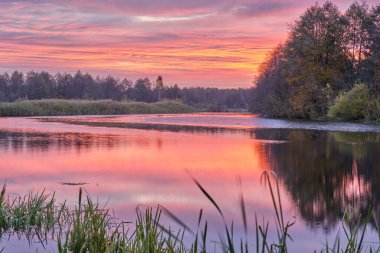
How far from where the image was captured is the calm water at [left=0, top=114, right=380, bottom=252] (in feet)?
25.1

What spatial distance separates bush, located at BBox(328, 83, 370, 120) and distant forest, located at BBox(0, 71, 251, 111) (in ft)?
162

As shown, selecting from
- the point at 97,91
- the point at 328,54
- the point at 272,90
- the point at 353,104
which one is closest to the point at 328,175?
the point at 353,104

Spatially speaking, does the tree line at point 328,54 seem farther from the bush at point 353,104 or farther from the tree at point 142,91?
the tree at point 142,91

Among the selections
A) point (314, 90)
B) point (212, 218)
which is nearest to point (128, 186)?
point (212, 218)

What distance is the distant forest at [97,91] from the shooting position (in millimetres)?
88562

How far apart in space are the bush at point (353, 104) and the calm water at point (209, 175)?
567 inches

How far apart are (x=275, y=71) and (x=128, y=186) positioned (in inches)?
1683

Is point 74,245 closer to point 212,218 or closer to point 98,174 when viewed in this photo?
point 212,218

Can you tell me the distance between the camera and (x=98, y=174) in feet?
37.8

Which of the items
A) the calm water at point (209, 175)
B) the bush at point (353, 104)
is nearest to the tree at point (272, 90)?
the bush at point (353, 104)

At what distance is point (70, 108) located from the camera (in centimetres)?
5247

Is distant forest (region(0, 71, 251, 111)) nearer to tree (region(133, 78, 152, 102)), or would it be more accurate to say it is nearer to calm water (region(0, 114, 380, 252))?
tree (region(133, 78, 152, 102))

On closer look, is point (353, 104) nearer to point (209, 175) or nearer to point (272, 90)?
point (272, 90)

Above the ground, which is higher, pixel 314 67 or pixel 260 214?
pixel 314 67
